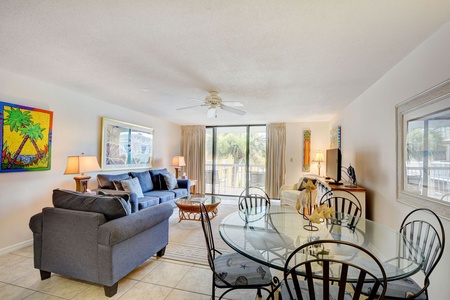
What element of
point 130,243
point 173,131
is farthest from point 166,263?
point 173,131

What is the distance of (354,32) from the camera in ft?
5.72

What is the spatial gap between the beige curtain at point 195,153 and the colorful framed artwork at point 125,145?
1.57 metres

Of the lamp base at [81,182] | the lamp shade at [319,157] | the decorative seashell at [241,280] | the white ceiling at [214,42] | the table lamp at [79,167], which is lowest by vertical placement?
the decorative seashell at [241,280]

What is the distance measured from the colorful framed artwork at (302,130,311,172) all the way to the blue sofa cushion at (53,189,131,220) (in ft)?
16.7

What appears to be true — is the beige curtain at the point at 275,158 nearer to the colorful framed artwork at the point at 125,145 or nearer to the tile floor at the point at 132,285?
the colorful framed artwork at the point at 125,145

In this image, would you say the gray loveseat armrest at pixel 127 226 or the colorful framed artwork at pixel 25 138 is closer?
the gray loveseat armrest at pixel 127 226

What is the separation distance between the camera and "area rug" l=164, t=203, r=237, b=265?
8.96 feet

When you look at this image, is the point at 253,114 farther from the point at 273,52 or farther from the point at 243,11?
the point at 243,11

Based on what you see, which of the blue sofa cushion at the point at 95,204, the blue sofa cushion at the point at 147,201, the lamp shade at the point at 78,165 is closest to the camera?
the blue sofa cushion at the point at 95,204

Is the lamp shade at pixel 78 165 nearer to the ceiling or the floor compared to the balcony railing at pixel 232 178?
nearer to the ceiling

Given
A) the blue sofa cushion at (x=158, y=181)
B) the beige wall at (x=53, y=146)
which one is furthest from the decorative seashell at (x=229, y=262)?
the blue sofa cushion at (x=158, y=181)

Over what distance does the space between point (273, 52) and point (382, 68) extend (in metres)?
1.37

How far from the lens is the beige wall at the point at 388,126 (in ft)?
5.61

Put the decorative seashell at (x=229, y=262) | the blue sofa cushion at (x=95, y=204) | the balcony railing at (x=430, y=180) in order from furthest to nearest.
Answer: the blue sofa cushion at (x=95, y=204) → the decorative seashell at (x=229, y=262) → the balcony railing at (x=430, y=180)
